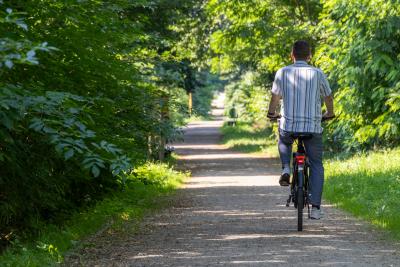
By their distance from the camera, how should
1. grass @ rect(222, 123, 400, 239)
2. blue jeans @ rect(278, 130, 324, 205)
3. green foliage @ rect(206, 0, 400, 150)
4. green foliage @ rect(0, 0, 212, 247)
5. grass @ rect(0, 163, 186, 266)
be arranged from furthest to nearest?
green foliage @ rect(206, 0, 400, 150), grass @ rect(222, 123, 400, 239), blue jeans @ rect(278, 130, 324, 205), grass @ rect(0, 163, 186, 266), green foliage @ rect(0, 0, 212, 247)

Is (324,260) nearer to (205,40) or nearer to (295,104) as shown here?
(295,104)

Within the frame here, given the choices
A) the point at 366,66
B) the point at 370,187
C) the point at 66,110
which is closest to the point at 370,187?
the point at 370,187

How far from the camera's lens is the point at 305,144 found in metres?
8.35

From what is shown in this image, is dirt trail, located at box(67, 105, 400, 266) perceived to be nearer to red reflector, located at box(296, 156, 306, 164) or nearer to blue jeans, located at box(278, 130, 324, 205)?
blue jeans, located at box(278, 130, 324, 205)

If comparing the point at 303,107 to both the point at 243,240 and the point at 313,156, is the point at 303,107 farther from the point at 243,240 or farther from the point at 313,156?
the point at 243,240

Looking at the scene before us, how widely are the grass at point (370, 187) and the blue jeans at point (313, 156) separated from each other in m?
0.92

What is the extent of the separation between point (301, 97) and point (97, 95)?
235cm

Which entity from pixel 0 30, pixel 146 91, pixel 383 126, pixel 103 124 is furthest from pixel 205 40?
pixel 0 30

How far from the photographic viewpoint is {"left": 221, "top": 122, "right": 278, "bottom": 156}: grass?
34.1 meters

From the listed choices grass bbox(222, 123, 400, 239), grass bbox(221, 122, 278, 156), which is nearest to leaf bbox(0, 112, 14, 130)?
grass bbox(222, 123, 400, 239)

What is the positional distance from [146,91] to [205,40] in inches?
828

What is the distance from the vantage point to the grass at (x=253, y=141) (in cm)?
3412

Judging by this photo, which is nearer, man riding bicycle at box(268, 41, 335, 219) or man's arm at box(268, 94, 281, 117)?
man riding bicycle at box(268, 41, 335, 219)

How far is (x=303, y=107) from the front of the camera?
26.9ft
